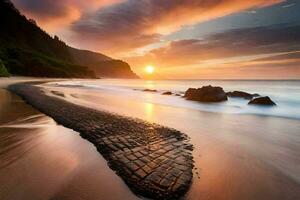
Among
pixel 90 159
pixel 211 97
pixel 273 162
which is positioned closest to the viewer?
pixel 90 159

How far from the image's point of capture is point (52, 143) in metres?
6.62

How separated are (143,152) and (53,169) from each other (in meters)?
2.39

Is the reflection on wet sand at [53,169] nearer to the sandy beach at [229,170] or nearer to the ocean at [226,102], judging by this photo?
the sandy beach at [229,170]

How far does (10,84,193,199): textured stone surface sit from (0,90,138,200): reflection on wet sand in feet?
1.08

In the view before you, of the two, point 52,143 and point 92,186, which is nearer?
point 92,186

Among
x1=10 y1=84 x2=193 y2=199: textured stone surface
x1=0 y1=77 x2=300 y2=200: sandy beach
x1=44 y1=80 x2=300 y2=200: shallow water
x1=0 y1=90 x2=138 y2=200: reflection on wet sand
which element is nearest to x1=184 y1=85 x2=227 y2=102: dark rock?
x1=44 y1=80 x2=300 y2=200: shallow water

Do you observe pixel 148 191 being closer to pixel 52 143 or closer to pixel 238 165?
pixel 238 165

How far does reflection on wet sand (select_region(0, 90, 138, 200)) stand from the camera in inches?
152

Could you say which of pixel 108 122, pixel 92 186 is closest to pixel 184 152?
pixel 92 186

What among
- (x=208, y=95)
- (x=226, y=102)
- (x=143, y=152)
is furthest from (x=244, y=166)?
(x=226, y=102)

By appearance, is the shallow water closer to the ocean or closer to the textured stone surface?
the textured stone surface

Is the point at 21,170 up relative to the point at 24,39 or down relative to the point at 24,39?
down

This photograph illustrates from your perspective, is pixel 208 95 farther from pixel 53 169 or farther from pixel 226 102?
pixel 53 169

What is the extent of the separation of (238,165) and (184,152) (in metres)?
1.53
